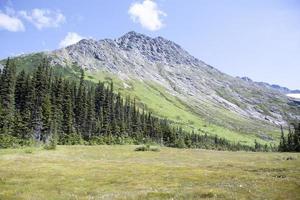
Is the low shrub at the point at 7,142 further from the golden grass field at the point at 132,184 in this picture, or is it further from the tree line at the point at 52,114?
the golden grass field at the point at 132,184

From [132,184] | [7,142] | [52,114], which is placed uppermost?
[52,114]

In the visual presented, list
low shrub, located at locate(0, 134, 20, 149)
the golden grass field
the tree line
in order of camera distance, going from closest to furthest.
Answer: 1. the golden grass field
2. low shrub, located at locate(0, 134, 20, 149)
3. the tree line

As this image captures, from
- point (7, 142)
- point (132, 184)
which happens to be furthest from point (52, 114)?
point (132, 184)

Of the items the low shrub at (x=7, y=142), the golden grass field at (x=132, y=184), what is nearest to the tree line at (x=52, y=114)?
the low shrub at (x=7, y=142)

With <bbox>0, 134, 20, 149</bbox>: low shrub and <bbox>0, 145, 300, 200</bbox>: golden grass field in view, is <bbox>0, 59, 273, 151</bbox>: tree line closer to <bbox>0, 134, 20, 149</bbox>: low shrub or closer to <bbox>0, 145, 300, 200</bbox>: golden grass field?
<bbox>0, 134, 20, 149</bbox>: low shrub

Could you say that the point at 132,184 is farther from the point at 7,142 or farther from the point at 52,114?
the point at 52,114

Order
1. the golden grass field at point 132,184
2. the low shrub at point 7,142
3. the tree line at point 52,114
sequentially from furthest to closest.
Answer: the tree line at point 52,114 < the low shrub at point 7,142 < the golden grass field at point 132,184

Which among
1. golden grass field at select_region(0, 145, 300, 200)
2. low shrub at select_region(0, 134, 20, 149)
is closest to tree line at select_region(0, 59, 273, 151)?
low shrub at select_region(0, 134, 20, 149)

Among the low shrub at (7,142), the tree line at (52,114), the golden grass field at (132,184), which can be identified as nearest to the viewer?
the golden grass field at (132,184)

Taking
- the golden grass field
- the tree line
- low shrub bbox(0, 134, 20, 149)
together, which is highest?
the tree line

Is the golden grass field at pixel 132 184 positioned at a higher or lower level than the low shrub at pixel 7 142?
lower

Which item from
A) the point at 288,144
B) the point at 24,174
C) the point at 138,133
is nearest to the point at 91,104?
the point at 138,133

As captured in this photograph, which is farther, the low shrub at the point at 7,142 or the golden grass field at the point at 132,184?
the low shrub at the point at 7,142

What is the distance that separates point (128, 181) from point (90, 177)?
520 cm
